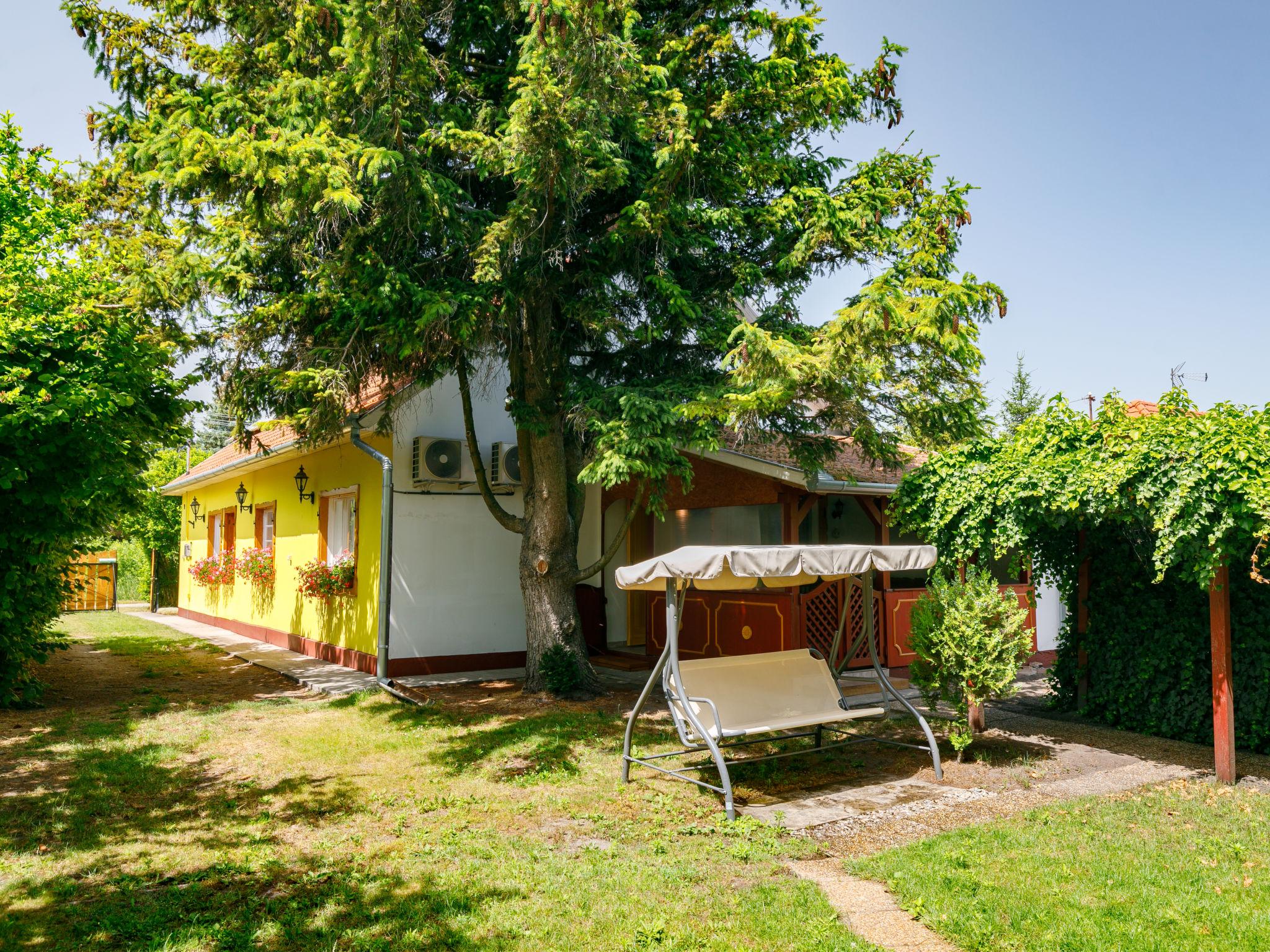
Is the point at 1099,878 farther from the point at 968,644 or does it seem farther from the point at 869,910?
the point at 968,644

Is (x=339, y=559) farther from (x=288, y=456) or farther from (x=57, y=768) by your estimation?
(x=57, y=768)

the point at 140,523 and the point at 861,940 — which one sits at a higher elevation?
the point at 140,523

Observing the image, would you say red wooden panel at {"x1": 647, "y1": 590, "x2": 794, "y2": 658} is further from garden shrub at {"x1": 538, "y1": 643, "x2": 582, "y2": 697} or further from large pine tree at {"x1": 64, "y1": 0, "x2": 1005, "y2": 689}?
large pine tree at {"x1": 64, "y1": 0, "x2": 1005, "y2": 689}

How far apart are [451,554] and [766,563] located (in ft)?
23.1

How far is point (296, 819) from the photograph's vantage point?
5.79 m

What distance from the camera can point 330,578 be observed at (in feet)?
42.4

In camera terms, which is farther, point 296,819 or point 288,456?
point 288,456

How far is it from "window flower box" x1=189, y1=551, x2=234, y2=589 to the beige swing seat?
1413 centimetres

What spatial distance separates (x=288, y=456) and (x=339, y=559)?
2928mm

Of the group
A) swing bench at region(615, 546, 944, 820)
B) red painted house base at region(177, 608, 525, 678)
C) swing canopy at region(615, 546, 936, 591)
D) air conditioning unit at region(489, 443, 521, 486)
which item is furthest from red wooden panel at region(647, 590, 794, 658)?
swing canopy at region(615, 546, 936, 591)

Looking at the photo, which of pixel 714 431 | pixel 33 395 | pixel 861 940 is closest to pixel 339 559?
pixel 33 395

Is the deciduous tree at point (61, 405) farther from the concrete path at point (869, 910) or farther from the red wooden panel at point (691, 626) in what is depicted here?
the concrete path at point (869, 910)

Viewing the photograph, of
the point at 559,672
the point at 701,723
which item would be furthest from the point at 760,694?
the point at 559,672

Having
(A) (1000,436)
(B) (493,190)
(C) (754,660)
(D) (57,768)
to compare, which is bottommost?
(D) (57,768)
